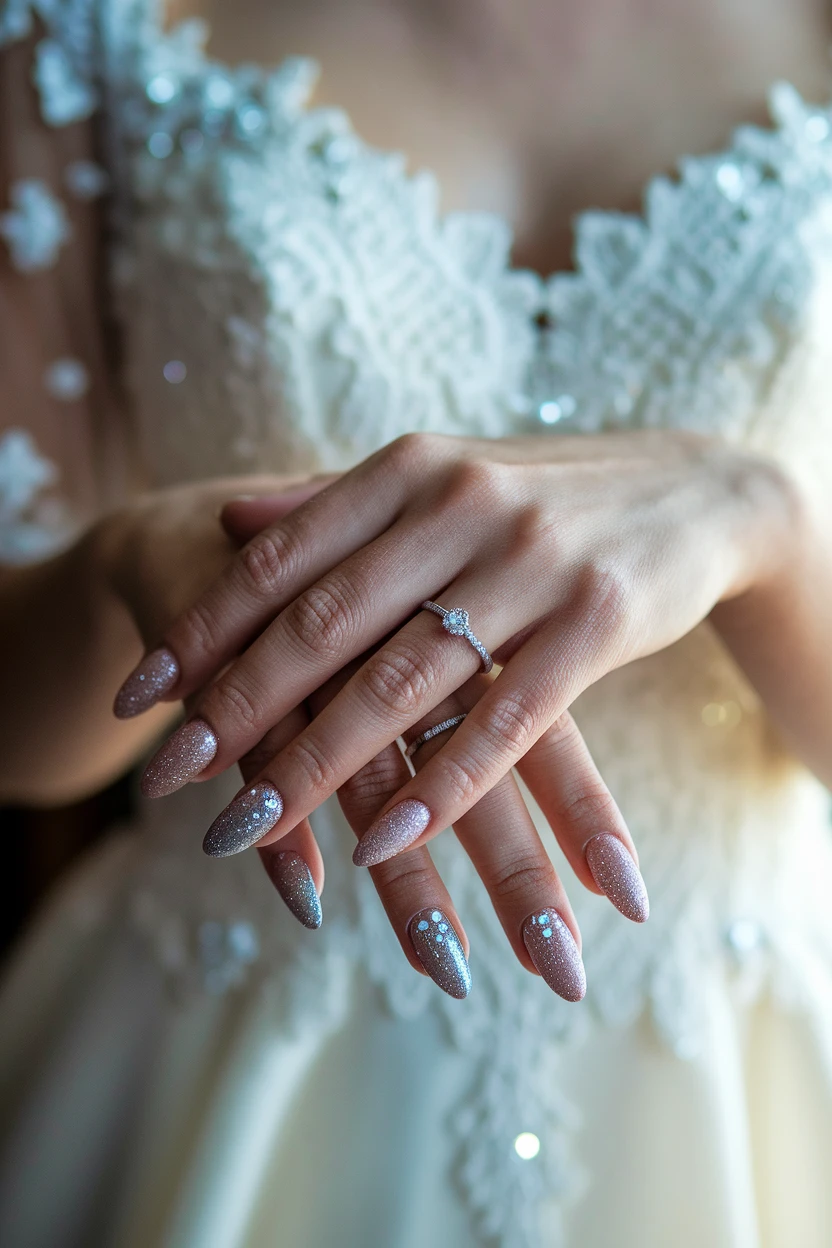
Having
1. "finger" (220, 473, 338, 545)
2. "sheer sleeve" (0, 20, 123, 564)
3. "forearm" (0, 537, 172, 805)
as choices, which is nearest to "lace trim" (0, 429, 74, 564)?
"sheer sleeve" (0, 20, 123, 564)

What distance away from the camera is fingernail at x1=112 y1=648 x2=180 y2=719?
0.51 metres

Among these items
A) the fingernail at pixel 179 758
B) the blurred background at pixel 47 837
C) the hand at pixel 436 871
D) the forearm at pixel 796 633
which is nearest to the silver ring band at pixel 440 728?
the hand at pixel 436 871

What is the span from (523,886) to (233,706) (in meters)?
0.17

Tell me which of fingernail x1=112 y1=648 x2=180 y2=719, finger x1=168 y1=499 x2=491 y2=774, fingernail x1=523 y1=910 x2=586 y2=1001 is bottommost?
fingernail x1=523 y1=910 x2=586 y2=1001

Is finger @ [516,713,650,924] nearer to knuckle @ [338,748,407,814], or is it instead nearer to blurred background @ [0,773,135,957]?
knuckle @ [338,748,407,814]

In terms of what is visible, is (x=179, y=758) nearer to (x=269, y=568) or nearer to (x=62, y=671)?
(x=269, y=568)

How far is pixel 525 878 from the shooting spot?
46 centimetres

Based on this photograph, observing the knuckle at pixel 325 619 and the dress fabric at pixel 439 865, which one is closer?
the knuckle at pixel 325 619

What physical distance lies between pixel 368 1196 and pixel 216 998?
0.19 meters

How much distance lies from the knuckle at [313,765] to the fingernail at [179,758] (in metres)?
0.04

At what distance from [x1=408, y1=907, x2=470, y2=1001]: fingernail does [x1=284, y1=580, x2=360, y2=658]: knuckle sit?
14cm

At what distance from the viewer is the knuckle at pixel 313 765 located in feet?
1.48

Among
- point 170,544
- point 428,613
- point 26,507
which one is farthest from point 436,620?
point 26,507

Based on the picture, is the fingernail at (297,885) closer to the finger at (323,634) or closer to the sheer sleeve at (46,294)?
the finger at (323,634)
